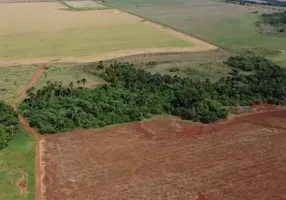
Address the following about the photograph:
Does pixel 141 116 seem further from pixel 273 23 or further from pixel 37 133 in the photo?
pixel 273 23

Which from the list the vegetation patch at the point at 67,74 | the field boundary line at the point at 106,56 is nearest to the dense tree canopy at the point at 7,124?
the vegetation patch at the point at 67,74

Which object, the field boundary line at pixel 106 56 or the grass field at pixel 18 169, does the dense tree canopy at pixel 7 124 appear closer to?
the grass field at pixel 18 169

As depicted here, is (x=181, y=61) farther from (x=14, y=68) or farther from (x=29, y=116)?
(x=29, y=116)

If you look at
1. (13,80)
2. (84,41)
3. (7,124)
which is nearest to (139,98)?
(7,124)

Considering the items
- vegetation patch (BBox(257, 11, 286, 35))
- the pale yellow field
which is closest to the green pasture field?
the pale yellow field

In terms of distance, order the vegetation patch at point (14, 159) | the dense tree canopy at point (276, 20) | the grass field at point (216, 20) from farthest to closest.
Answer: the dense tree canopy at point (276, 20), the grass field at point (216, 20), the vegetation patch at point (14, 159)

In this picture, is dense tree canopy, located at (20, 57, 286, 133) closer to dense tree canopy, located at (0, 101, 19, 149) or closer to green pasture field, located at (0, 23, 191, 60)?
dense tree canopy, located at (0, 101, 19, 149)
